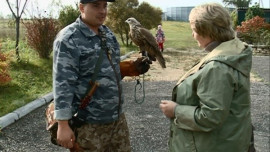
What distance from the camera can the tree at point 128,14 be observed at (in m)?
19.3

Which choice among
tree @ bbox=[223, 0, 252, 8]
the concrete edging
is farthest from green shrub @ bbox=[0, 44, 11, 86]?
tree @ bbox=[223, 0, 252, 8]

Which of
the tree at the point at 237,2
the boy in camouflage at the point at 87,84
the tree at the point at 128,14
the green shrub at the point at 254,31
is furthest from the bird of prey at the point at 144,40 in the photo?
the tree at the point at 237,2

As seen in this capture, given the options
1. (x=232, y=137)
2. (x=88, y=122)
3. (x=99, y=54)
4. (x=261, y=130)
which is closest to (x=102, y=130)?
(x=88, y=122)

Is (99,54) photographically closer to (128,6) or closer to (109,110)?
(109,110)

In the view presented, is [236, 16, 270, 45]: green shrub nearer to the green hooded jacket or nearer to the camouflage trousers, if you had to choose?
the camouflage trousers

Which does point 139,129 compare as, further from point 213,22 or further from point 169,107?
point 213,22

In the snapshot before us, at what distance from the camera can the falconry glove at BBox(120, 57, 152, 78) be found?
9.18ft

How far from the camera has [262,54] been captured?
710 inches

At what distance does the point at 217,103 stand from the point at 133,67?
115cm

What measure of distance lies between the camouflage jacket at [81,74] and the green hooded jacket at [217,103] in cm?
58

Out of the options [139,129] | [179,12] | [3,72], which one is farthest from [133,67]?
[179,12]

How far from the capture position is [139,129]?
520cm

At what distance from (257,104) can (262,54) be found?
39.5 ft

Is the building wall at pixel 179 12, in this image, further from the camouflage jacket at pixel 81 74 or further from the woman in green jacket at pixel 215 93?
the woman in green jacket at pixel 215 93
